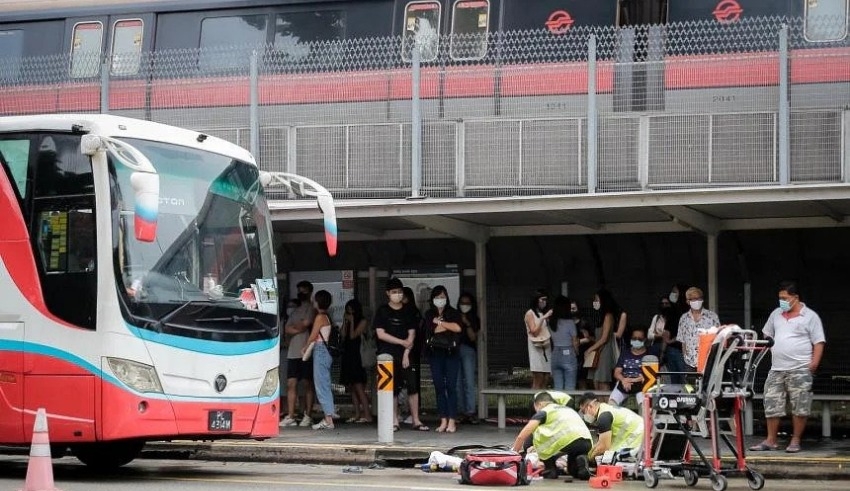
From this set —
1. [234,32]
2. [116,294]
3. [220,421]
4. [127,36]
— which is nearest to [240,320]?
[220,421]

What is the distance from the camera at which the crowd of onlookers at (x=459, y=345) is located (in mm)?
17406

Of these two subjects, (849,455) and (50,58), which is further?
(50,58)

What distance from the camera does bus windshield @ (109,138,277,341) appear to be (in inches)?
530

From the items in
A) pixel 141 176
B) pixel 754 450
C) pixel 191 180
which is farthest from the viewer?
pixel 754 450

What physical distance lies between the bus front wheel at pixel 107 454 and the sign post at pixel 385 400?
297cm

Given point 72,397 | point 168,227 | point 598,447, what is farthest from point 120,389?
point 598,447

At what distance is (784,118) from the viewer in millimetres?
15727

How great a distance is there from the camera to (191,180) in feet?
46.6

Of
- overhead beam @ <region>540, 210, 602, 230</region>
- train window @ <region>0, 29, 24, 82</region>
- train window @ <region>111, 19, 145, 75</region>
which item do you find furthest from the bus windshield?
train window @ <region>0, 29, 24, 82</region>

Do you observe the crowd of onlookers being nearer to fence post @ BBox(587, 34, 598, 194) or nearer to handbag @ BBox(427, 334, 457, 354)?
handbag @ BBox(427, 334, 457, 354)

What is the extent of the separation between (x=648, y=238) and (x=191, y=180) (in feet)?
23.9

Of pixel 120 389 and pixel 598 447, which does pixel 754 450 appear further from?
pixel 120 389

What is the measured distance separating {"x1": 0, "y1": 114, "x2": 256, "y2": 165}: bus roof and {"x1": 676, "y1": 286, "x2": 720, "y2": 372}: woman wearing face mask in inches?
224

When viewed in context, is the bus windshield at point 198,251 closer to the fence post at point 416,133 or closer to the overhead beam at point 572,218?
the fence post at point 416,133
